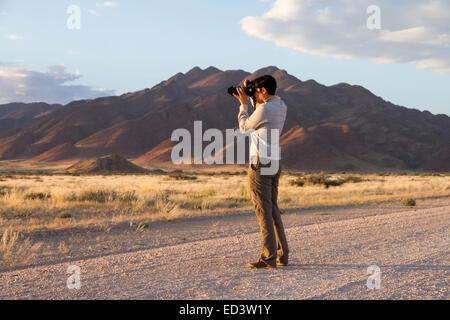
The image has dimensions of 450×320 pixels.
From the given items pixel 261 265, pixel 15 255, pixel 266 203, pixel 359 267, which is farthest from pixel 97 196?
pixel 359 267

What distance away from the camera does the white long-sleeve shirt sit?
5.35 m

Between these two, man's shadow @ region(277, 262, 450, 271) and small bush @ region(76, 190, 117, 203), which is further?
small bush @ region(76, 190, 117, 203)

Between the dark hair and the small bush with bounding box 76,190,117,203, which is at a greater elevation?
the dark hair

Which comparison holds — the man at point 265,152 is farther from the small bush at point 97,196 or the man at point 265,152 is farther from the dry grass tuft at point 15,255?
the small bush at point 97,196

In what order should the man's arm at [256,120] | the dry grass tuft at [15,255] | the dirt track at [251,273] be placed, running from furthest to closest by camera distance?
the dry grass tuft at [15,255], the man's arm at [256,120], the dirt track at [251,273]

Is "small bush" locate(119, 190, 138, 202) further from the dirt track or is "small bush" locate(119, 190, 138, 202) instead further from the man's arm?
the man's arm

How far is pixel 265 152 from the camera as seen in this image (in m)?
5.37

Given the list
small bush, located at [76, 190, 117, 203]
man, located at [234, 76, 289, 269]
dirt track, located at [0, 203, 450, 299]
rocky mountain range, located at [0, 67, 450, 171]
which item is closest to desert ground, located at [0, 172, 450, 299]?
dirt track, located at [0, 203, 450, 299]

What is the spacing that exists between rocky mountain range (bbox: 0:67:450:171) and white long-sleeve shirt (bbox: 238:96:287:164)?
285 feet

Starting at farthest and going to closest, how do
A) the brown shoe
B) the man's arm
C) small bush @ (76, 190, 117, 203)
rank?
small bush @ (76, 190, 117, 203)
the brown shoe
the man's arm

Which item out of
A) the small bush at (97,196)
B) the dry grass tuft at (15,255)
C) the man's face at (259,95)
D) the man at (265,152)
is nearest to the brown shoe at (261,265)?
the man at (265,152)

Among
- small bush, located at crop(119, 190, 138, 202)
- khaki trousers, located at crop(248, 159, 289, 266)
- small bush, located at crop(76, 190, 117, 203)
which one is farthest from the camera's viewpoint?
small bush, located at crop(119, 190, 138, 202)

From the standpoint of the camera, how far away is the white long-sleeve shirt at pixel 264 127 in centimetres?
535

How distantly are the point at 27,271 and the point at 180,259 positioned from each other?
1.96 meters
